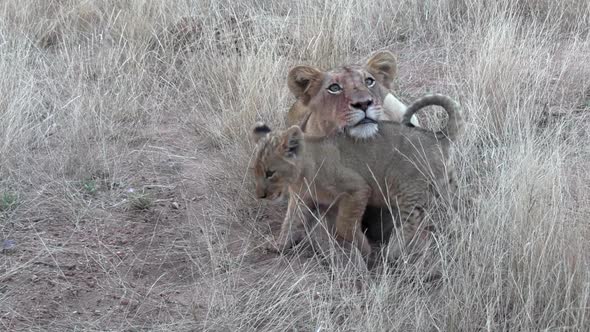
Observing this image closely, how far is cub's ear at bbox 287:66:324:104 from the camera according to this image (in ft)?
17.2

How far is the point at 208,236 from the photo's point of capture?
192 inches

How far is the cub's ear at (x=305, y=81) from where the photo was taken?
5246 millimetres

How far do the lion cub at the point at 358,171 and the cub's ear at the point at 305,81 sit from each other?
54 cm

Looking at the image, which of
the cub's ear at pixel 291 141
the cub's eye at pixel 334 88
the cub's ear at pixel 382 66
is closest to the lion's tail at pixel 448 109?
the cub's eye at pixel 334 88

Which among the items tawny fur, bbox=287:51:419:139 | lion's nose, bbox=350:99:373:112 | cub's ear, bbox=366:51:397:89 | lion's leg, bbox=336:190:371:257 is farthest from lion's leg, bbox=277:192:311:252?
cub's ear, bbox=366:51:397:89

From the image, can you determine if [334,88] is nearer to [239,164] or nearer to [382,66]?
[382,66]

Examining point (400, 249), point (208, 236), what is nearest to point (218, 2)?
point (208, 236)

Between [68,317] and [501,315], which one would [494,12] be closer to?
[501,315]

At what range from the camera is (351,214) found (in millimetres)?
4559

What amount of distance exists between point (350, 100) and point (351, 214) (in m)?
0.63

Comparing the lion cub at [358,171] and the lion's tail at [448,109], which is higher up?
the lion's tail at [448,109]

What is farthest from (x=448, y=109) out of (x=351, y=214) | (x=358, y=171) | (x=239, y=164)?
(x=239, y=164)

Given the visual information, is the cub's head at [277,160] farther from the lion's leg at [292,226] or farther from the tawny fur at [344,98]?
the tawny fur at [344,98]

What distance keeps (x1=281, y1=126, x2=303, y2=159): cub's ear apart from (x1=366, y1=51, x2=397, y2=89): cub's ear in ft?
3.07
